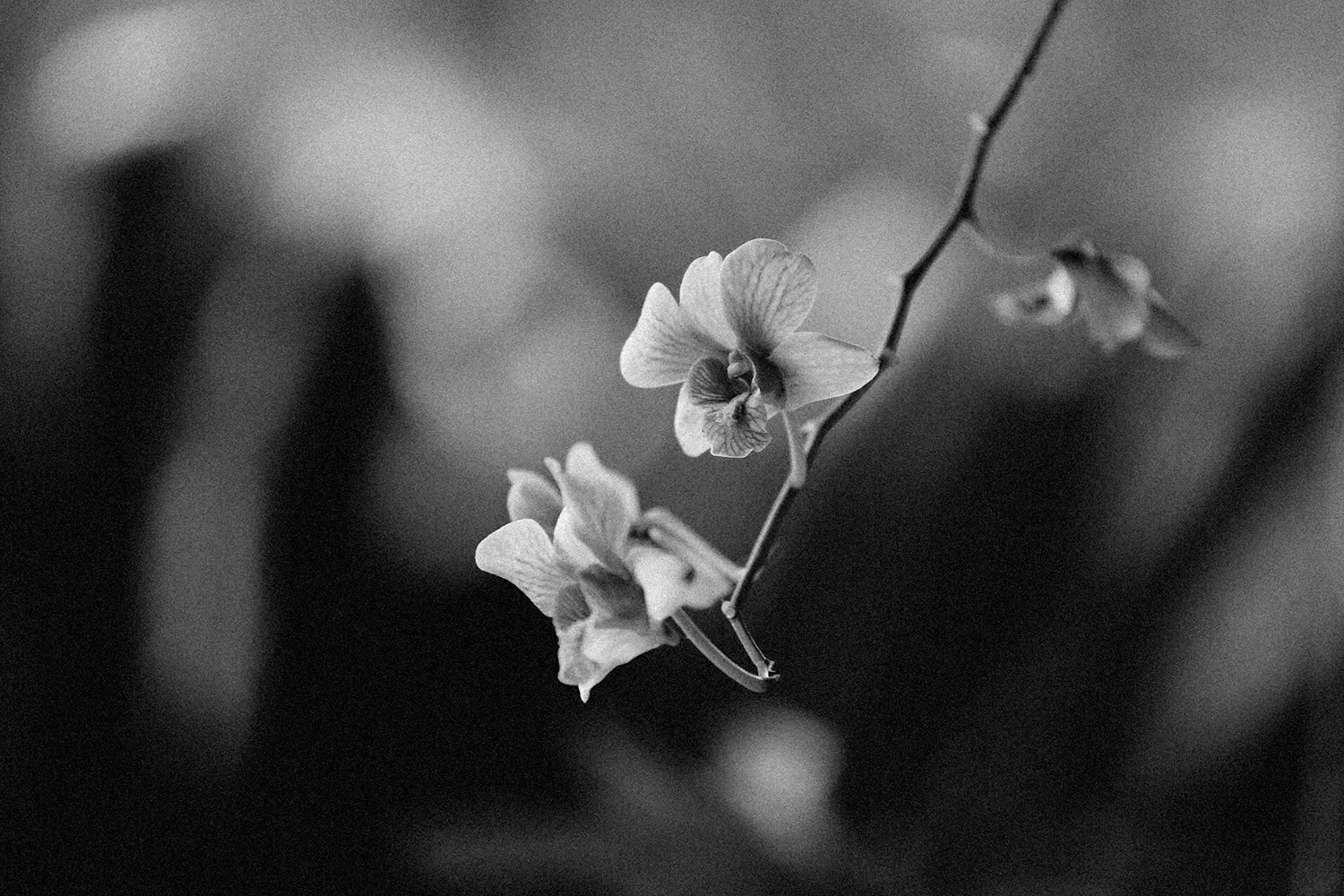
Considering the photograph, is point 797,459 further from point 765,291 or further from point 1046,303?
point 1046,303

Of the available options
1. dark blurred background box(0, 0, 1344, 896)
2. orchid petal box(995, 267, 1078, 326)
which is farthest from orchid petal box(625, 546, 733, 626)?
dark blurred background box(0, 0, 1344, 896)

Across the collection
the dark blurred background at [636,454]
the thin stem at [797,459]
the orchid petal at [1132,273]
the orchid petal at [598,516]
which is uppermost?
the orchid petal at [1132,273]

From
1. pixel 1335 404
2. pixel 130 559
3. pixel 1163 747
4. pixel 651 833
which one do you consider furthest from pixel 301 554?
pixel 1335 404

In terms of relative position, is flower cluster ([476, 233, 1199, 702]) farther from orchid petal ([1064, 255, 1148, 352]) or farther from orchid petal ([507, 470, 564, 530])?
orchid petal ([1064, 255, 1148, 352])

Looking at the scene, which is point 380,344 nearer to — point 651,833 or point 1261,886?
point 651,833

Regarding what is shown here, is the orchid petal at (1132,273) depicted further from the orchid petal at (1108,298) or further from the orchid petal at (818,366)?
the orchid petal at (818,366)

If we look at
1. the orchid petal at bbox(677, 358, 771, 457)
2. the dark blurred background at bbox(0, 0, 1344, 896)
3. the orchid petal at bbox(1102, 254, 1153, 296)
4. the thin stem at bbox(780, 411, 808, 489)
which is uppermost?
the orchid petal at bbox(1102, 254, 1153, 296)

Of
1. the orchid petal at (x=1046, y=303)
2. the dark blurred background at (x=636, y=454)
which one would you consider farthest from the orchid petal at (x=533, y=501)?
the dark blurred background at (x=636, y=454)
